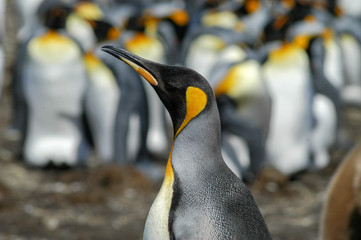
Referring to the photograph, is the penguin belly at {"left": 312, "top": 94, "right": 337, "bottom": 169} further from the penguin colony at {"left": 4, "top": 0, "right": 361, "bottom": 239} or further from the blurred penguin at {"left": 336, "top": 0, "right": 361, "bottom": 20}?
the blurred penguin at {"left": 336, "top": 0, "right": 361, "bottom": 20}

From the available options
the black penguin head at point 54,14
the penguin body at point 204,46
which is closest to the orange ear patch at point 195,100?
the black penguin head at point 54,14

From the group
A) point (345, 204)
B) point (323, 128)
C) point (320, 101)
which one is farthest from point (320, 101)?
point (345, 204)

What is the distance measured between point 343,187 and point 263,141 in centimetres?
253

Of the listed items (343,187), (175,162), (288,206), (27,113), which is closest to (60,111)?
(27,113)

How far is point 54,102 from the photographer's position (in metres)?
5.80

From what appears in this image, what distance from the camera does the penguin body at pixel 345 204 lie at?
2875 millimetres

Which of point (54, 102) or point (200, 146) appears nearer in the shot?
point (200, 146)

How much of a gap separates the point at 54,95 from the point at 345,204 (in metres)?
3.40

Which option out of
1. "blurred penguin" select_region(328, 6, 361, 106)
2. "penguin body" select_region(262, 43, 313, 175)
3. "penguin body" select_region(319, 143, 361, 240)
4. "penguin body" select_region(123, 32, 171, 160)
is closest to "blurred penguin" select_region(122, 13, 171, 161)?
"penguin body" select_region(123, 32, 171, 160)

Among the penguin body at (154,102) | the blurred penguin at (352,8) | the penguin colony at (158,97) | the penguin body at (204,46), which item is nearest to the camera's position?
the penguin colony at (158,97)

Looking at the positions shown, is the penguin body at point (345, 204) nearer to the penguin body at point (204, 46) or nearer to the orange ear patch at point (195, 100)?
the orange ear patch at point (195, 100)

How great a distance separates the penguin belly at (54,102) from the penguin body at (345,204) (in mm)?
3210

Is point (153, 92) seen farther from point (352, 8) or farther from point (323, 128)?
point (352, 8)

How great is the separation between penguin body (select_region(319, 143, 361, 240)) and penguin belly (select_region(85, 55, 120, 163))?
3067mm
